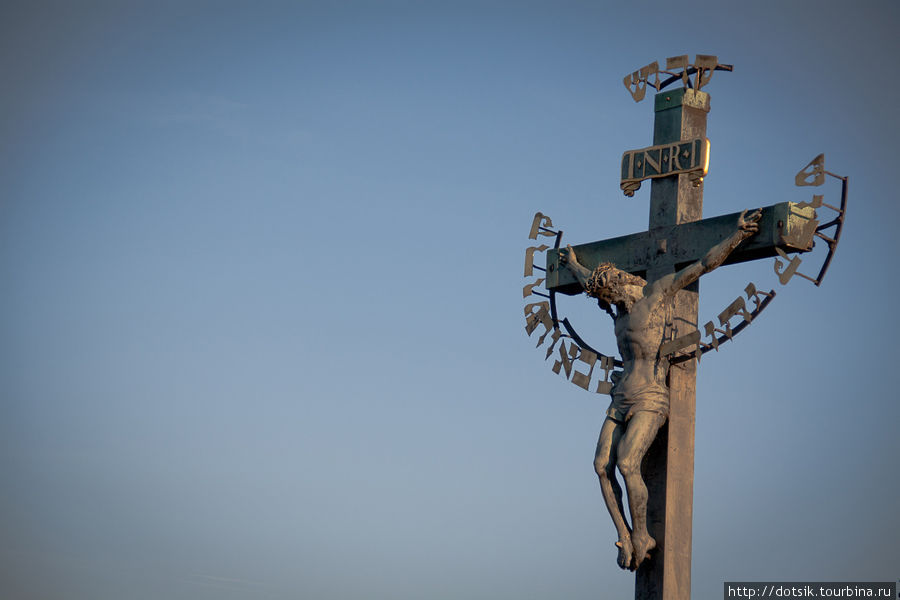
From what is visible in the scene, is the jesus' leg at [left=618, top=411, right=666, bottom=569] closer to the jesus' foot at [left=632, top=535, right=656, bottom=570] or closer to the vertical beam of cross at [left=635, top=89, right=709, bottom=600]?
the jesus' foot at [left=632, top=535, right=656, bottom=570]

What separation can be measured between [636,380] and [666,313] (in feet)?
1.97

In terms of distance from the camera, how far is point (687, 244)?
11.4 meters

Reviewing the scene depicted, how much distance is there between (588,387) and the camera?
1141 cm

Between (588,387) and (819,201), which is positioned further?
(588,387)

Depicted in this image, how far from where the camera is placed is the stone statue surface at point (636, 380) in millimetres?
10664

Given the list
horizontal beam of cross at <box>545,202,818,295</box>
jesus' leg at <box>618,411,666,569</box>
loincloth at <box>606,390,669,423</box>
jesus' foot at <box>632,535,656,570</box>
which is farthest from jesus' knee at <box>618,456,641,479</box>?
horizontal beam of cross at <box>545,202,818,295</box>

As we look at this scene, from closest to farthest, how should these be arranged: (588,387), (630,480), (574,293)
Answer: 1. (630,480)
2. (588,387)
3. (574,293)

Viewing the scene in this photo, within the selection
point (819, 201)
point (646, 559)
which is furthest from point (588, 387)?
point (819, 201)

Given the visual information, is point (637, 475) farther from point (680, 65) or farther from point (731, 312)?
point (680, 65)

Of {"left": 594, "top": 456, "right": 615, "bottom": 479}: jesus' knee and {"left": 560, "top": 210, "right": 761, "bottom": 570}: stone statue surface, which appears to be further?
{"left": 594, "top": 456, "right": 615, "bottom": 479}: jesus' knee

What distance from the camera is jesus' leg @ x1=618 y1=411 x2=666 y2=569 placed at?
418 inches

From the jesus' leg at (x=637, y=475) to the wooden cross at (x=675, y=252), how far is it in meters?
0.12

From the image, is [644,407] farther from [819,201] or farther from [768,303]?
[819,201]

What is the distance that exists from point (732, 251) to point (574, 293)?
5.95 feet
